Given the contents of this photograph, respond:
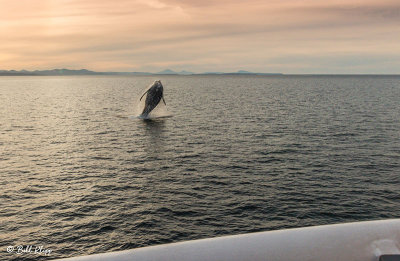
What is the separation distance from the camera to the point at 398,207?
25344 mm

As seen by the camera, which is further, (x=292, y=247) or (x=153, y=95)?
(x=153, y=95)

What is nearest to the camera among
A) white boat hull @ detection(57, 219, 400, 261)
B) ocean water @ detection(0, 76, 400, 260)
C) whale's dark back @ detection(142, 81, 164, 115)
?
white boat hull @ detection(57, 219, 400, 261)

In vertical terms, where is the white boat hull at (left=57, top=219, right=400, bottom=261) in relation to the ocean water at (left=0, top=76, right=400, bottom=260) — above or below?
above

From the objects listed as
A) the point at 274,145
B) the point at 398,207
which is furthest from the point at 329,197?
the point at 274,145

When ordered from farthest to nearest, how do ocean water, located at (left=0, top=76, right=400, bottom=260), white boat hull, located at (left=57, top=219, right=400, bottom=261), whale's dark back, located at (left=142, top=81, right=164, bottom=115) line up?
whale's dark back, located at (left=142, top=81, right=164, bottom=115) → ocean water, located at (left=0, top=76, right=400, bottom=260) → white boat hull, located at (left=57, top=219, right=400, bottom=261)

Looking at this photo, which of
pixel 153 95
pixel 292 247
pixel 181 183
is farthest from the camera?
pixel 153 95

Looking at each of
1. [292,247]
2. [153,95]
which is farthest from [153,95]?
[292,247]

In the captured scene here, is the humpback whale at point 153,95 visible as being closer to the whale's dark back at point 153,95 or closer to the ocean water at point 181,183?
the whale's dark back at point 153,95

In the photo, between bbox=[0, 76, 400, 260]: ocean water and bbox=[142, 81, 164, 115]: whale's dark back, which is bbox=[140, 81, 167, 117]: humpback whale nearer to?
bbox=[142, 81, 164, 115]: whale's dark back

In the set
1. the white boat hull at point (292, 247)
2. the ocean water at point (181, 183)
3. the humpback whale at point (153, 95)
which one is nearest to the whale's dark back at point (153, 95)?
the humpback whale at point (153, 95)

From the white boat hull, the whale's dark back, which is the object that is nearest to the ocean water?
the whale's dark back

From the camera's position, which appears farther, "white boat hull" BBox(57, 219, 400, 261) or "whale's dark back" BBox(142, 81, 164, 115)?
"whale's dark back" BBox(142, 81, 164, 115)

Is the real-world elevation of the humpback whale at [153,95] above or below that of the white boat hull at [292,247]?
below

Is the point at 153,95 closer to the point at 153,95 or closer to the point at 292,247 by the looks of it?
the point at 153,95
